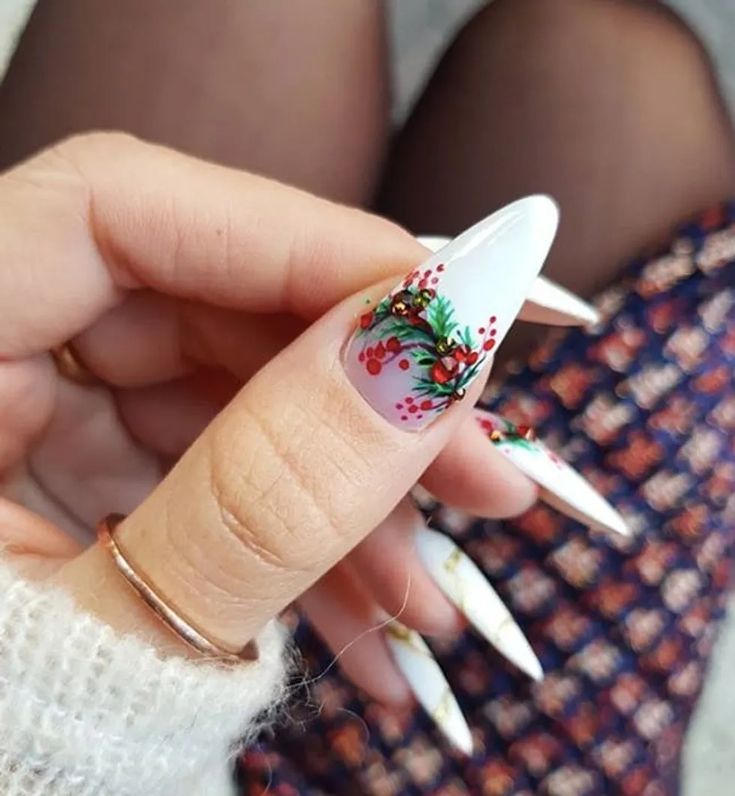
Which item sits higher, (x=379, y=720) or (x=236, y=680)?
(x=236, y=680)

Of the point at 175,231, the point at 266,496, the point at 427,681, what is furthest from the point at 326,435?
Result: the point at 427,681

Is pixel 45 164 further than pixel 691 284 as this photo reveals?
No

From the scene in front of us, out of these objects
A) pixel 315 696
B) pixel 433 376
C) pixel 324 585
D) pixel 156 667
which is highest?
pixel 433 376

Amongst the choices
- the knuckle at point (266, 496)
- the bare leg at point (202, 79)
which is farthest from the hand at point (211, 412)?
the bare leg at point (202, 79)

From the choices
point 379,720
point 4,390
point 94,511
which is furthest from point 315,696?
point 4,390

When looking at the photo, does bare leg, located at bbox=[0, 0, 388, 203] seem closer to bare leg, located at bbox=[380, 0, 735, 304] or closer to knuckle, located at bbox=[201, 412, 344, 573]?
bare leg, located at bbox=[380, 0, 735, 304]

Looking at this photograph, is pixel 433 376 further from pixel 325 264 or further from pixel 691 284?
pixel 691 284

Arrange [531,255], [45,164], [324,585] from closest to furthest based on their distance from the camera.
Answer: [531,255]
[45,164]
[324,585]

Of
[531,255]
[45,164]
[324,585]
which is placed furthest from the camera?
[324,585]

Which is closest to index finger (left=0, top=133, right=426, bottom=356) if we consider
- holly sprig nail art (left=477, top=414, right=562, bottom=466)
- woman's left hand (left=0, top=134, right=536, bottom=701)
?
woman's left hand (left=0, top=134, right=536, bottom=701)
